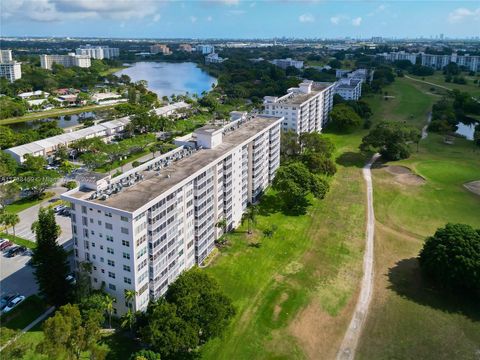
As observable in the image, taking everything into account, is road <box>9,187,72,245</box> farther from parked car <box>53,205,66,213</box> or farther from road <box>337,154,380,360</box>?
road <box>337,154,380,360</box>

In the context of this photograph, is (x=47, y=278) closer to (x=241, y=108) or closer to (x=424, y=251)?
(x=424, y=251)

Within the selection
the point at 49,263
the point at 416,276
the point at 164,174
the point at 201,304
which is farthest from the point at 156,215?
the point at 416,276

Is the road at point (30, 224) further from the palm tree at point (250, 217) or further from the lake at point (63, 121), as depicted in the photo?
the lake at point (63, 121)

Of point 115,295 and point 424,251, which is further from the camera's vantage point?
point 424,251

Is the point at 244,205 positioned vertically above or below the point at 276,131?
below

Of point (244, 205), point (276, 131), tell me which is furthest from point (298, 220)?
point (276, 131)

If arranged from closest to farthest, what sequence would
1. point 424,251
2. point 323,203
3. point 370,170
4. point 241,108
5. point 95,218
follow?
point 95,218
point 424,251
point 323,203
point 370,170
point 241,108
